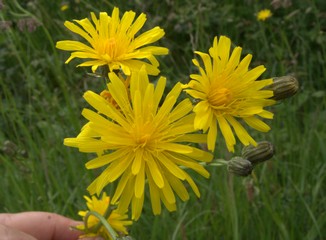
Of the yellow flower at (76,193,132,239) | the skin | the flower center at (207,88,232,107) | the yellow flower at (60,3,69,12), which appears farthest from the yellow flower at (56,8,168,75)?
the yellow flower at (60,3,69,12)

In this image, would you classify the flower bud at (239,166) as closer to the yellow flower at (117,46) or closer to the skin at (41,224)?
the yellow flower at (117,46)

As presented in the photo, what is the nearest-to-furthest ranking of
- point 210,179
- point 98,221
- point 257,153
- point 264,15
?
point 257,153, point 98,221, point 210,179, point 264,15

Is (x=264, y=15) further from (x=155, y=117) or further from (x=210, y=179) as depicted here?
(x=155, y=117)

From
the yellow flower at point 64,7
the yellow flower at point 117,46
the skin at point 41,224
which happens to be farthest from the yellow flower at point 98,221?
the yellow flower at point 64,7

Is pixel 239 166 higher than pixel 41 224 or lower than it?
higher

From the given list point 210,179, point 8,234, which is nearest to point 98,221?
point 8,234

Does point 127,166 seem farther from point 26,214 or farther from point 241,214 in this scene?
point 241,214

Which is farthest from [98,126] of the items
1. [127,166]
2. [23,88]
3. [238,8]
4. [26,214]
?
[238,8]
